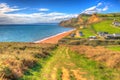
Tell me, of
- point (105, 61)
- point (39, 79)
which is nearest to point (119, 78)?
point (39, 79)

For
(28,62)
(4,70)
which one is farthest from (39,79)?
(28,62)

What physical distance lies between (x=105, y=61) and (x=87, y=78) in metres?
8.58

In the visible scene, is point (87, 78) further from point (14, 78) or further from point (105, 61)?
point (105, 61)

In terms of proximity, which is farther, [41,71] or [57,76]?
[41,71]

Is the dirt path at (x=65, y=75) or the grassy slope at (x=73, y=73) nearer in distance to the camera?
the dirt path at (x=65, y=75)

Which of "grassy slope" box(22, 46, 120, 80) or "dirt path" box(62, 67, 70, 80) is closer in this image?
"dirt path" box(62, 67, 70, 80)

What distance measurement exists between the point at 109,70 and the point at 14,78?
33.3ft

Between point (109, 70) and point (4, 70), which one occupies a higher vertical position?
point (4, 70)

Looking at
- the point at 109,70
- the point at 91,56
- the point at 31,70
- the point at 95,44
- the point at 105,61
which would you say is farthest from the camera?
the point at 95,44

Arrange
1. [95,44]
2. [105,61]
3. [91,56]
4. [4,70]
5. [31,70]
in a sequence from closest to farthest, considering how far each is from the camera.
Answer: [4,70] < [31,70] < [105,61] < [91,56] < [95,44]

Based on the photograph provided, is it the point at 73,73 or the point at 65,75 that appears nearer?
the point at 65,75

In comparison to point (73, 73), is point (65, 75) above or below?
above

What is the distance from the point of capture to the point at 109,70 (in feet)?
85.8

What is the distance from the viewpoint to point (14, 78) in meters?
19.2
